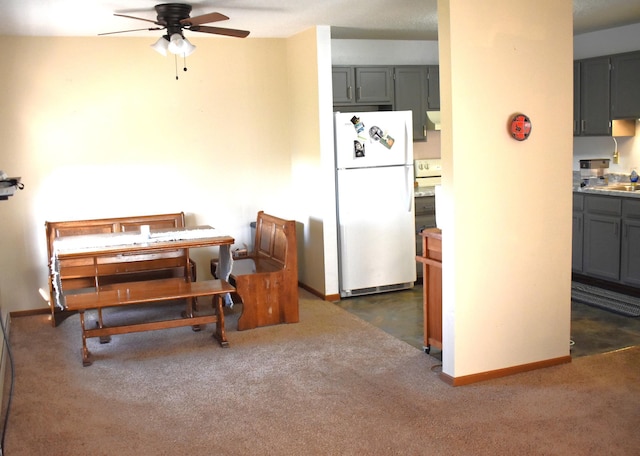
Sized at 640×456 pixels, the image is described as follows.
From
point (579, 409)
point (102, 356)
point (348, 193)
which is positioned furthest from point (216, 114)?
point (579, 409)

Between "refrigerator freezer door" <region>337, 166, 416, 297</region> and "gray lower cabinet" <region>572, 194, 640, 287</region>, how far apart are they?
1.58 meters

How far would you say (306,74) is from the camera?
6.14 m

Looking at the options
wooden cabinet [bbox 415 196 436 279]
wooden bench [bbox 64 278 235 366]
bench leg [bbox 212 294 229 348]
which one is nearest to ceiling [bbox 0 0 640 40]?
wooden cabinet [bbox 415 196 436 279]

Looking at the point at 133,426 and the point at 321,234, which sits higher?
the point at 321,234

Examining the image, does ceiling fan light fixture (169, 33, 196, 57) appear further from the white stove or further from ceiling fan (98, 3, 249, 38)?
the white stove

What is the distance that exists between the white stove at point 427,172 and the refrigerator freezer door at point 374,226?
1112mm

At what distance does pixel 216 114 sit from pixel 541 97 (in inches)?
125

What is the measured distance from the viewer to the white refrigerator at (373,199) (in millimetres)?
6004

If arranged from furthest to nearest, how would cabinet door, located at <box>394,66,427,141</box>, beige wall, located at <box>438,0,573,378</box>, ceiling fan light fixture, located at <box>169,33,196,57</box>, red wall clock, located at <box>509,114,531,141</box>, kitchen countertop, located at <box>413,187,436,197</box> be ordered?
1. cabinet door, located at <box>394,66,427,141</box>
2. kitchen countertop, located at <box>413,187,436,197</box>
3. ceiling fan light fixture, located at <box>169,33,196,57</box>
4. red wall clock, located at <box>509,114,531,141</box>
5. beige wall, located at <box>438,0,573,378</box>

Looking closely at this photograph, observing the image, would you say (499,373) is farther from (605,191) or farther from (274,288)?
(605,191)

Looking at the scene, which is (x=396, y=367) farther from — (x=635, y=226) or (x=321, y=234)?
(x=635, y=226)

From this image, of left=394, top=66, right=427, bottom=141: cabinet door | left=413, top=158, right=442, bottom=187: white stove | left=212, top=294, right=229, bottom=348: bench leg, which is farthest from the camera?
left=413, top=158, right=442, bottom=187: white stove

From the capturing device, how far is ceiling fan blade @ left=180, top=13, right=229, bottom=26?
4406 millimetres

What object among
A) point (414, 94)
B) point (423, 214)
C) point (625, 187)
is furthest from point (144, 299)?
point (625, 187)
